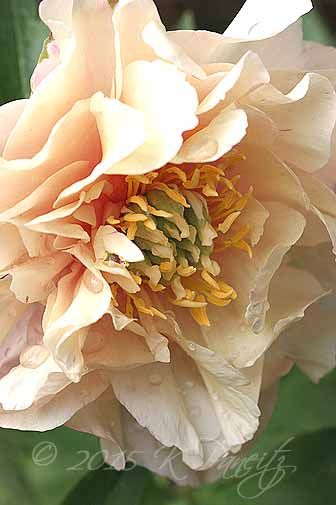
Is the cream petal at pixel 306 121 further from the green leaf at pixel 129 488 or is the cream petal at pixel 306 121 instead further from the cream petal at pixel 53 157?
the green leaf at pixel 129 488

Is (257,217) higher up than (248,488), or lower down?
higher up

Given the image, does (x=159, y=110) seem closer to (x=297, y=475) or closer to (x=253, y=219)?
(x=253, y=219)

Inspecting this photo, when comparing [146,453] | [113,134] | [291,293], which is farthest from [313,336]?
[113,134]

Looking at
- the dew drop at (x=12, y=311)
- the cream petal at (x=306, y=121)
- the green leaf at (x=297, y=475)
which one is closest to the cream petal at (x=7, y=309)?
the dew drop at (x=12, y=311)

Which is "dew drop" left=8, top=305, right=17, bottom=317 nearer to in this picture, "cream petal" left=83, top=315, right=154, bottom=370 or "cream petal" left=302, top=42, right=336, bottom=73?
"cream petal" left=83, top=315, right=154, bottom=370

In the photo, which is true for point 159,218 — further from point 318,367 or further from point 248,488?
point 248,488

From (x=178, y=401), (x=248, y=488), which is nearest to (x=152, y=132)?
(x=178, y=401)
